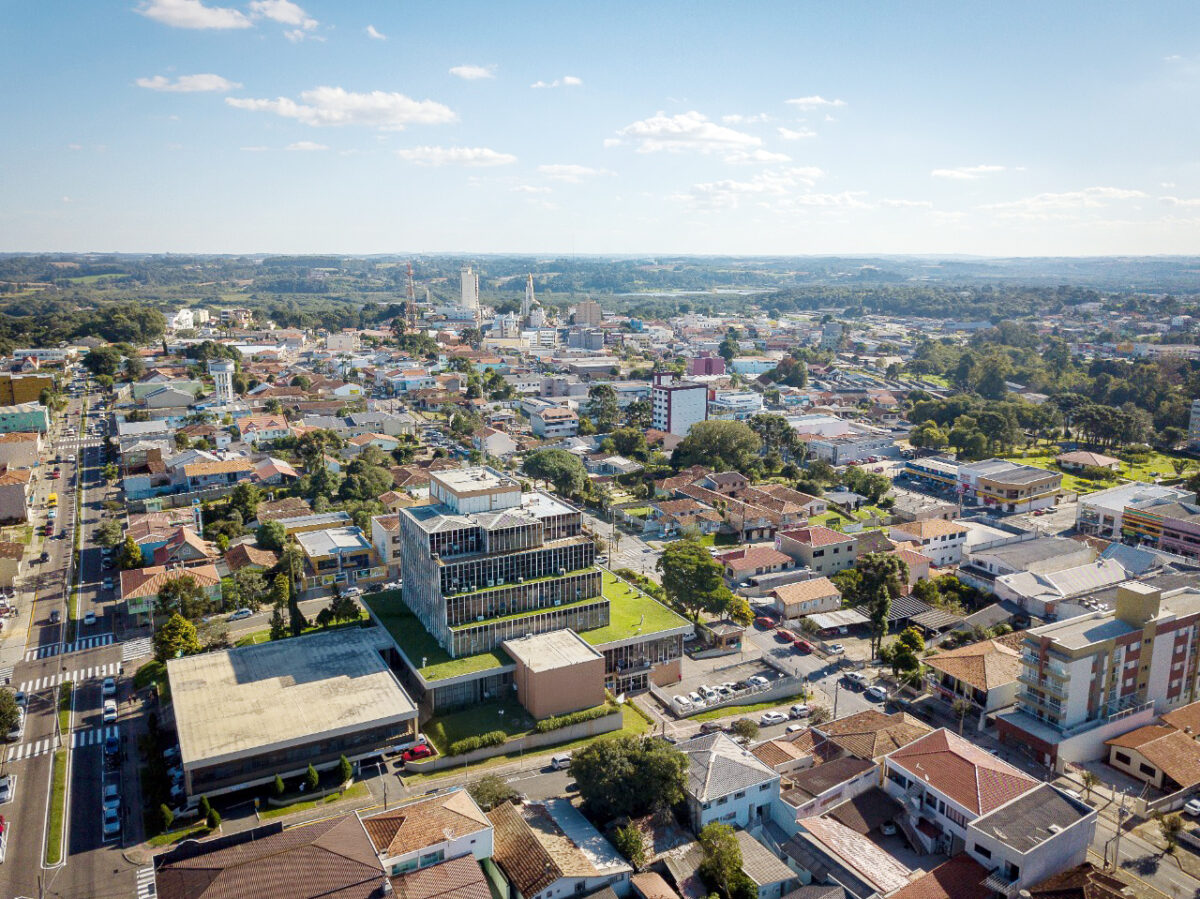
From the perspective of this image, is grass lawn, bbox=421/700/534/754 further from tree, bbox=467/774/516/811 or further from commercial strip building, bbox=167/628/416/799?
tree, bbox=467/774/516/811

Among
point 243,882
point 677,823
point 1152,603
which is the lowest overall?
point 677,823

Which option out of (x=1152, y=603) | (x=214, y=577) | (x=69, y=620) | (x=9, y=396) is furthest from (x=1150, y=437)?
(x=9, y=396)

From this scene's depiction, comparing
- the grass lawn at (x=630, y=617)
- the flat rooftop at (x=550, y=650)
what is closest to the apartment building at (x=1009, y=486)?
the grass lawn at (x=630, y=617)

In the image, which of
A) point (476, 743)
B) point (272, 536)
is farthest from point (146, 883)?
point (272, 536)

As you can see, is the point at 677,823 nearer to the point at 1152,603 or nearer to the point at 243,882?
the point at 243,882

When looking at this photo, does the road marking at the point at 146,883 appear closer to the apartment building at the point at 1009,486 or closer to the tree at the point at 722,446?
the tree at the point at 722,446
